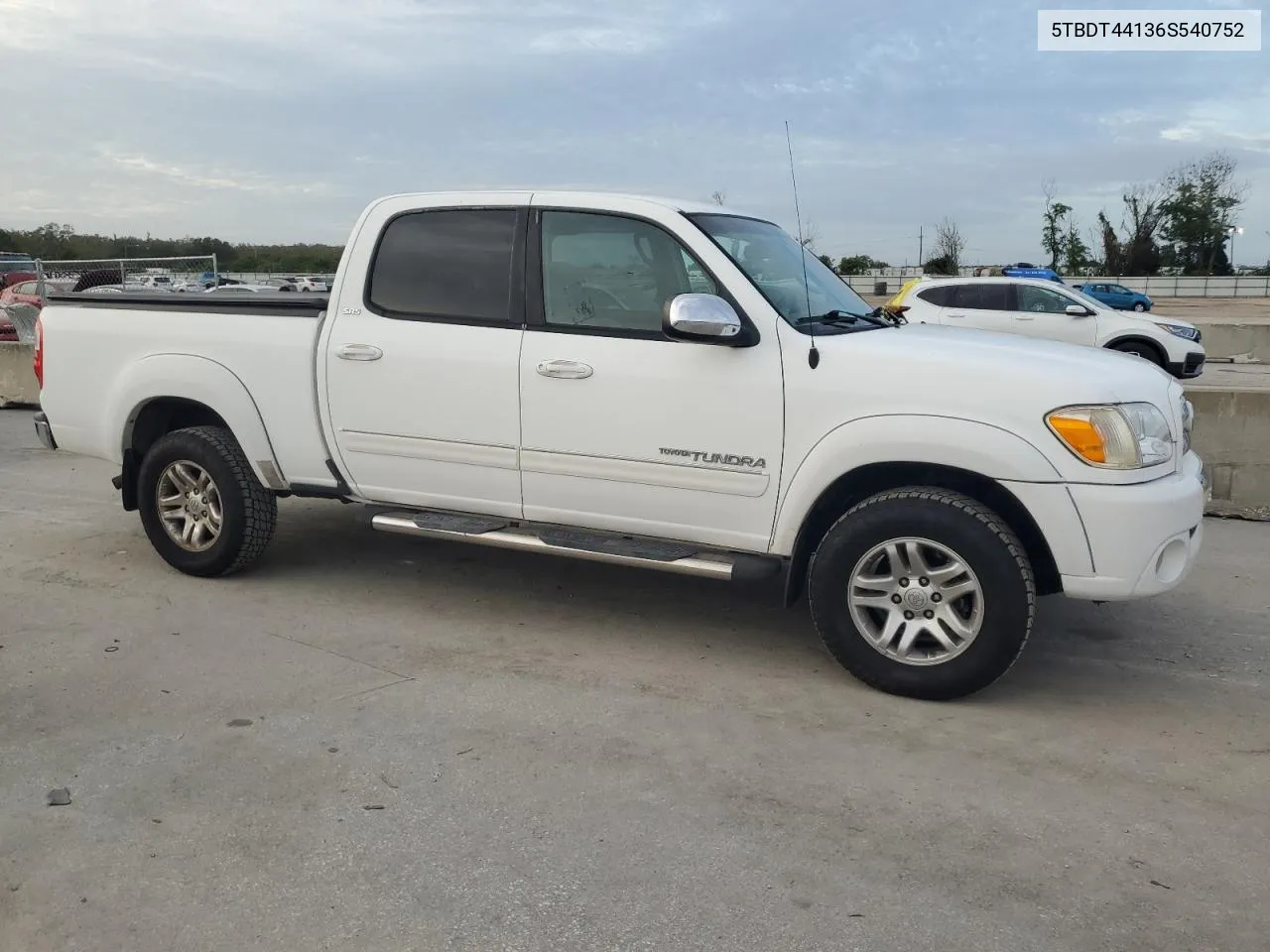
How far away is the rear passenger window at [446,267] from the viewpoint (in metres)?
4.98

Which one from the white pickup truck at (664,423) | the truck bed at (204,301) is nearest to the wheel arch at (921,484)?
the white pickup truck at (664,423)

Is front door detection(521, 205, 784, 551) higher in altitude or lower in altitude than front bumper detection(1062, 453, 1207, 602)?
higher

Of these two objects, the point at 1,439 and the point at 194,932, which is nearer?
the point at 194,932

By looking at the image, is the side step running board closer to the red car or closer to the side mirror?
the side mirror

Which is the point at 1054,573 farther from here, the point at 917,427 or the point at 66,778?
the point at 66,778

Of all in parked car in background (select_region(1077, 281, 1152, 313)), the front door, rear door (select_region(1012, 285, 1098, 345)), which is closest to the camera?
the front door

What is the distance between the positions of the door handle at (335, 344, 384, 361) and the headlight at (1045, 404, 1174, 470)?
296cm

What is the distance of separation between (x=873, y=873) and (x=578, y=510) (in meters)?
2.22

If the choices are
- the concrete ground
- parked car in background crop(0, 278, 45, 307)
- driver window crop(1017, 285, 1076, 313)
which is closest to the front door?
the concrete ground

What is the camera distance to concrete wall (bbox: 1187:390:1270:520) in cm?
734

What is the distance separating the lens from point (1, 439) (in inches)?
427

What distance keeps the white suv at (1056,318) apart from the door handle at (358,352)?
1168 cm

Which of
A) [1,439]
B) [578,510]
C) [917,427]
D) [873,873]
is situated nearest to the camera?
[873,873]

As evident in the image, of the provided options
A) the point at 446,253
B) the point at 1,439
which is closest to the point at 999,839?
the point at 446,253
